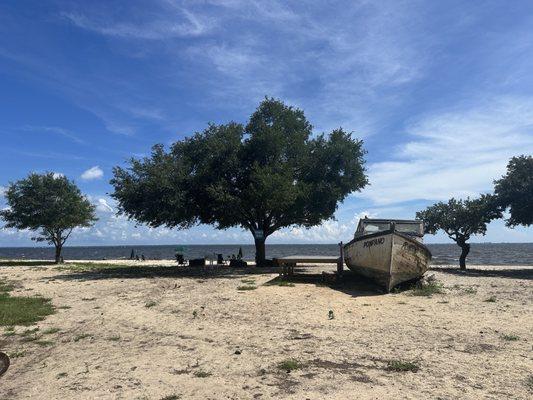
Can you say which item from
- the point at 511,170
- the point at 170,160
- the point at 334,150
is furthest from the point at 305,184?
the point at 511,170

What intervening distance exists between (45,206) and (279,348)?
3862 centimetres

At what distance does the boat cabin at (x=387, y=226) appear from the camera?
21609 mm

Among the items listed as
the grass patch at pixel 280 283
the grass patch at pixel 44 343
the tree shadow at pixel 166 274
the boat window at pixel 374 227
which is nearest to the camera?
the grass patch at pixel 44 343

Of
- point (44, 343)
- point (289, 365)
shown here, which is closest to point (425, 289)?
point (289, 365)

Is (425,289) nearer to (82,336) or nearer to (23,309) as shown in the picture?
(82,336)

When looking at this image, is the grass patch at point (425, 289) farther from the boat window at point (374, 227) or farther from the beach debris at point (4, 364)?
the beach debris at point (4, 364)

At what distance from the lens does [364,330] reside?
10445 mm

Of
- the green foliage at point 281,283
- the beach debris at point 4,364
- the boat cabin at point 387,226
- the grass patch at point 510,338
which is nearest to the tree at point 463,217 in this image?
the boat cabin at point 387,226

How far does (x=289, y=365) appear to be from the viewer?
761 cm

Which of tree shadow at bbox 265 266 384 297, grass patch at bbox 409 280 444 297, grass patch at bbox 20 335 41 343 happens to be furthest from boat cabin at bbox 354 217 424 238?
grass patch at bbox 20 335 41 343

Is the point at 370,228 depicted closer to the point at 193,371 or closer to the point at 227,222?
the point at 227,222

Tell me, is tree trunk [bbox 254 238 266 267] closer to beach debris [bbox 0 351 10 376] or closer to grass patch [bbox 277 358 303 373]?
grass patch [bbox 277 358 303 373]

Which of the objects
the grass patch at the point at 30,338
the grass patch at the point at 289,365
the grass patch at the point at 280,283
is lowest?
the grass patch at the point at 30,338

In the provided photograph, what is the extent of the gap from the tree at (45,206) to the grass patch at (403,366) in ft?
131
